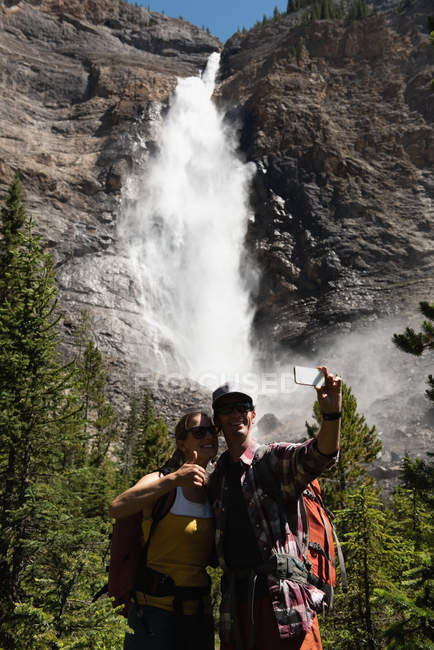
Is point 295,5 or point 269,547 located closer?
point 269,547

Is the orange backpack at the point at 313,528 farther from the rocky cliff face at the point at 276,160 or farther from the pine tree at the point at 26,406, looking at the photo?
the rocky cliff face at the point at 276,160

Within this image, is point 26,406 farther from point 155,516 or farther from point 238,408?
point 238,408

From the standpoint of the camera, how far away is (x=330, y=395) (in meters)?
2.75

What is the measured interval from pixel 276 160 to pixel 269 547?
62.9 metres

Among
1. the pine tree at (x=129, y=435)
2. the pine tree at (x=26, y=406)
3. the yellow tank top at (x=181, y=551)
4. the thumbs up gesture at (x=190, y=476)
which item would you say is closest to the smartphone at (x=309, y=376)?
the thumbs up gesture at (x=190, y=476)

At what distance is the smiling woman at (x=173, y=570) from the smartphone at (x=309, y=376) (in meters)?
0.90

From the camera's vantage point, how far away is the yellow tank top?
2990 millimetres

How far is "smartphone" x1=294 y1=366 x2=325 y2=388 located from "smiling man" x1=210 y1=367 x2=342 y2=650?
53 millimetres

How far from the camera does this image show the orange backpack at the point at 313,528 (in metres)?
2.93

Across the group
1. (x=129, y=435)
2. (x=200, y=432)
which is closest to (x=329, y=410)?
(x=200, y=432)

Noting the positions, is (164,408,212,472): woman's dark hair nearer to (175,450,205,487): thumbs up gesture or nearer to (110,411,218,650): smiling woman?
(110,411,218,650): smiling woman

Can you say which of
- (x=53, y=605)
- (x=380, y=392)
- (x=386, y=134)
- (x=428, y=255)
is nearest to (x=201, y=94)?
(x=386, y=134)

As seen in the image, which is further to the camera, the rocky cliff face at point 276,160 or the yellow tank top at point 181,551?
the rocky cliff face at point 276,160

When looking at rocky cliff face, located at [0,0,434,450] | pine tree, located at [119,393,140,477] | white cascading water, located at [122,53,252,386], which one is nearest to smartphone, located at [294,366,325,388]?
pine tree, located at [119,393,140,477]
